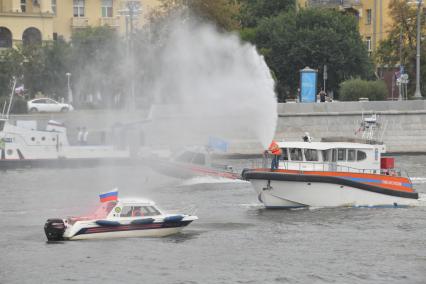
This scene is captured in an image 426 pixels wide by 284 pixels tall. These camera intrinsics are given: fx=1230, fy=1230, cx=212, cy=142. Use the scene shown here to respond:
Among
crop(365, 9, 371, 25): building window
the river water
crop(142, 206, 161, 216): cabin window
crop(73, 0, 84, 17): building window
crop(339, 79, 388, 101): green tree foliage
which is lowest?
the river water

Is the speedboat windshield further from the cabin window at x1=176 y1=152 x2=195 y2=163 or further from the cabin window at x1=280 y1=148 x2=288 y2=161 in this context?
the cabin window at x1=176 y1=152 x2=195 y2=163

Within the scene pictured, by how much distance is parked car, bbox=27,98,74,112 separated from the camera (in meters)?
90.0

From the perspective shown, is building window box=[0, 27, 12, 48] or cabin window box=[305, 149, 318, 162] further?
building window box=[0, 27, 12, 48]

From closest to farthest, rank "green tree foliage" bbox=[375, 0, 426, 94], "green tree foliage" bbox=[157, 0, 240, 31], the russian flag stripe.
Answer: the russian flag stripe
"green tree foliage" bbox=[157, 0, 240, 31]
"green tree foliage" bbox=[375, 0, 426, 94]

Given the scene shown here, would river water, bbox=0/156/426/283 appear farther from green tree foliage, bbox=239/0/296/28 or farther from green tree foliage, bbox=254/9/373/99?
green tree foliage, bbox=239/0/296/28

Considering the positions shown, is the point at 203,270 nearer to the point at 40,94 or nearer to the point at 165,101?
the point at 165,101

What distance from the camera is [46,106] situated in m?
90.6

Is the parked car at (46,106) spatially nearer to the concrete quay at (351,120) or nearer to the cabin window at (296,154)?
the concrete quay at (351,120)

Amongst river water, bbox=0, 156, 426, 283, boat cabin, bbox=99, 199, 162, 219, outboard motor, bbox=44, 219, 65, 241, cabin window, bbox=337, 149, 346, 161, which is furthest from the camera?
cabin window, bbox=337, 149, 346, 161

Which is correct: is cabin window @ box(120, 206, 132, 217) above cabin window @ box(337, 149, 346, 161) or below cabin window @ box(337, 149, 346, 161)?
below

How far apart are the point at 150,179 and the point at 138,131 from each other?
→ 9709 mm

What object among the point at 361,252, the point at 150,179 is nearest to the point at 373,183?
the point at 361,252

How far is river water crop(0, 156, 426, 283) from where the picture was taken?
37344 mm

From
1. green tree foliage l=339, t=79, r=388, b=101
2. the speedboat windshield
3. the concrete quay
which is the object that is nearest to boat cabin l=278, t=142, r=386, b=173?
the speedboat windshield
